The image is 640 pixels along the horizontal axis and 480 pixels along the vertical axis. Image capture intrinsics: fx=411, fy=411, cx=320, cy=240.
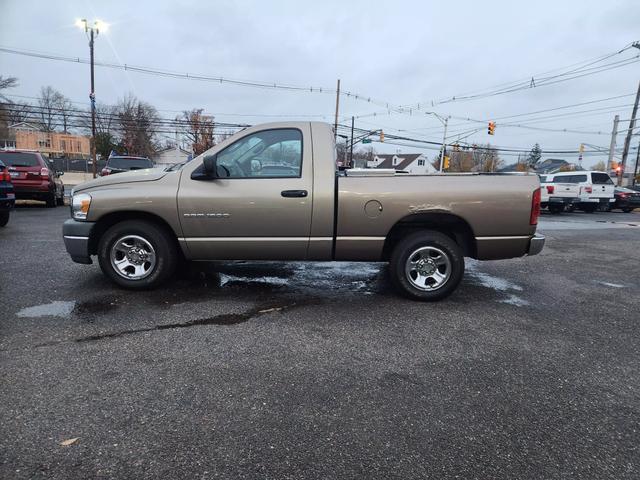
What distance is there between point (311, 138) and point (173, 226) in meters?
1.79

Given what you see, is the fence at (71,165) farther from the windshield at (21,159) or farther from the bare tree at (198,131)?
the windshield at (21,159)

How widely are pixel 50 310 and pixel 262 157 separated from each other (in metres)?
2.59

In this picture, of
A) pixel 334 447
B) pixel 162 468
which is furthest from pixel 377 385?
pixel 162 468

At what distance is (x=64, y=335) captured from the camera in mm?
3424

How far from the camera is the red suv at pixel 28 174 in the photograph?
12.0 m

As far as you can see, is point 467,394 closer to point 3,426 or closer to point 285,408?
point 285,408

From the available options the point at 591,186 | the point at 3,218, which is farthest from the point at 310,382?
the point at 591,186

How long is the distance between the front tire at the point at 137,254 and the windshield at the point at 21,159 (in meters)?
10.0

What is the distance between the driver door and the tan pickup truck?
0.01 m

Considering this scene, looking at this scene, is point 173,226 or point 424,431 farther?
point 173,226

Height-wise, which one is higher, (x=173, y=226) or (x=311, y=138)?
(x=311, y=138)

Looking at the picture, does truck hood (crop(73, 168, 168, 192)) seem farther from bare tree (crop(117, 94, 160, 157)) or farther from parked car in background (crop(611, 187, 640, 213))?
bare tree (crop(117, 94, 160, 157))

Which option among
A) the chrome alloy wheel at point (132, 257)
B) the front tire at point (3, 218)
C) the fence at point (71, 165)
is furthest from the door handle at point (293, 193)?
the fence at point (71, 165)

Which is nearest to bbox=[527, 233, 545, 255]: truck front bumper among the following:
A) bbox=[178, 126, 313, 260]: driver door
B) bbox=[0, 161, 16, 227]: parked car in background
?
bbox=[178, 126, 313, 260]: driver door
